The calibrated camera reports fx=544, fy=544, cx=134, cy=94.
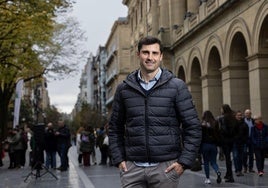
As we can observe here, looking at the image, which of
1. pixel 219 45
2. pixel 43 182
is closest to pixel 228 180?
pixel 43 182

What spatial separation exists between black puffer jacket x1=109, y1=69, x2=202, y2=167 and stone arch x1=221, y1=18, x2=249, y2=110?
73.4 feet

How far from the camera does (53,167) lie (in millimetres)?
21391

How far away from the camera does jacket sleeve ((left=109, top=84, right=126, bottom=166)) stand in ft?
14.7

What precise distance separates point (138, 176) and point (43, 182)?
11342mm

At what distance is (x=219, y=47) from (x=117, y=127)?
24.7m

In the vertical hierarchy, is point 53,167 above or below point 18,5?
below

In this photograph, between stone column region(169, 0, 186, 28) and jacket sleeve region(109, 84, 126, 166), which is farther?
stone column region(169, 0, 186, 28)

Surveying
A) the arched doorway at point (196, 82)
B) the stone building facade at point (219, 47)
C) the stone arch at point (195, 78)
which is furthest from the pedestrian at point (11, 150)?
the arched doorway at point (196, 82)

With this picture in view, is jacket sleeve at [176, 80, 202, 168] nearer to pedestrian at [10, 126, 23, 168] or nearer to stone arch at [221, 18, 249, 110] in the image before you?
pedestrian at [10, 126, 23, 168]

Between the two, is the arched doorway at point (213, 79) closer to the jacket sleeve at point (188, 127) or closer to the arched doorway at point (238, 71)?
the arched doorway at point (238, 71)

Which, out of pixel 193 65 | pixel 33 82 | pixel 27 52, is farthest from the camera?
pixel 33 82

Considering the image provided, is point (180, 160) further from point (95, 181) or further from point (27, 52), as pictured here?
point (27, 52)

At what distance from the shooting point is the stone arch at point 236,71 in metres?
26.9

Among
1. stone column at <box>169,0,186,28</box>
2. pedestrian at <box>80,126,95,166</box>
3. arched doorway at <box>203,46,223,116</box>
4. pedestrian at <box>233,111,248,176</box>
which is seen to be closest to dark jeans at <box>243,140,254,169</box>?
pedestrian at <box>233,111,248,176</box>
